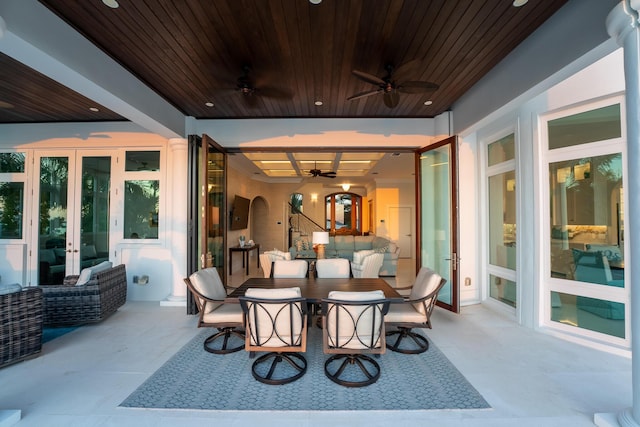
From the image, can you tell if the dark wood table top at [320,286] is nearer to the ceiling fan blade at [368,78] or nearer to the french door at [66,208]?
the ceiling fan blade at [368,78]

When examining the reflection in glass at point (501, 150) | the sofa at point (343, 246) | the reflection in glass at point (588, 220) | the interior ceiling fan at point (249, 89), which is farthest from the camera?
the sofa at point (343, 246)

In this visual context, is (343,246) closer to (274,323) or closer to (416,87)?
(416,87)

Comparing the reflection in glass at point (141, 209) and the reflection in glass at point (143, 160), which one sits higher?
the reflection in glass at point (143, 160)

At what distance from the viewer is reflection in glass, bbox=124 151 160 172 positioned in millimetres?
4863

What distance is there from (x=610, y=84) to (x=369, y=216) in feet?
31.8

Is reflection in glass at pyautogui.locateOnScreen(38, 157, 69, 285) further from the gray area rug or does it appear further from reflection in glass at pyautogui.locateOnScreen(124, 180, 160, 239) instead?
the gray area rug

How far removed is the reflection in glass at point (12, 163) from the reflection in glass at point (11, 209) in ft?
0.75

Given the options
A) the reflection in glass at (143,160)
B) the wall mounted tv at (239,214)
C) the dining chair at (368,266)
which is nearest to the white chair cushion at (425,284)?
the dining chair at (368,266)

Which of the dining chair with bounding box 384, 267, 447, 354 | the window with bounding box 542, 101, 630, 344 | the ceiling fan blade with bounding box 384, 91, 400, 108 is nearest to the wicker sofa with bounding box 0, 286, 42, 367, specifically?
the dining chair with bounding box 384, 267, 447, 354

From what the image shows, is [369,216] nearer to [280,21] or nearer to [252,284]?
[252,284]

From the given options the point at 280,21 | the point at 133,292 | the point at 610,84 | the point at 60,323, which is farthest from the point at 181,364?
the point at 610,84

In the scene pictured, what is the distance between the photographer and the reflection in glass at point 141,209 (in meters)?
4.85

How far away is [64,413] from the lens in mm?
2023

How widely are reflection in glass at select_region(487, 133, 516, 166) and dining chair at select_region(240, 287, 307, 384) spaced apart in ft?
12.4
